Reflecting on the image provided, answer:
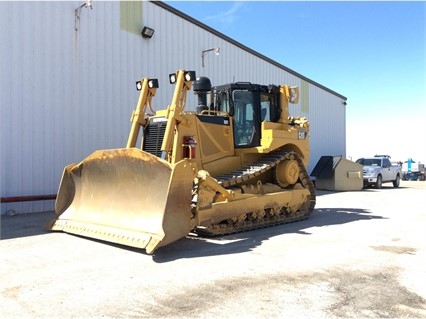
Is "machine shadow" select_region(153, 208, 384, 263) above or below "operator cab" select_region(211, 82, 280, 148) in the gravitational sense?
below

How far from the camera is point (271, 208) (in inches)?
330

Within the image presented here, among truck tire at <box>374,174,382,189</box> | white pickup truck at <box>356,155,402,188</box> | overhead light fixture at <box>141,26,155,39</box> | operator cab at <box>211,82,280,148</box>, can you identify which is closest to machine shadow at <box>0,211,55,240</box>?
operator cab at <box>211,82,280,148</box>

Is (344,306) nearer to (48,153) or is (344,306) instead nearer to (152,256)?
(152,256)

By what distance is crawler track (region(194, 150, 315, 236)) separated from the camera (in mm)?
7312

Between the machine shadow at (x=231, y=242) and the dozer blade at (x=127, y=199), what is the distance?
0.33m

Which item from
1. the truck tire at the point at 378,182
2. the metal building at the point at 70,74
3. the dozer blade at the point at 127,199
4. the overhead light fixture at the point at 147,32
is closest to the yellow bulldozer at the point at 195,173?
the dozer blade at the point at 127,199

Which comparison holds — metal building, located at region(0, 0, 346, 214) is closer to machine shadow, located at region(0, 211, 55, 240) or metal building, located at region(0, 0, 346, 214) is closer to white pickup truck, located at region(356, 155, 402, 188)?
machine shadow, located at region(0, 211, 55, 240)

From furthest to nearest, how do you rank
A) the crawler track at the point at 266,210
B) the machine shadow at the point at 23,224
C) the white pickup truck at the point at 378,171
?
the white pickup truck at the point at 378,171
the machine shadow at the point at 23,224
the crawler track at the point at 266,210

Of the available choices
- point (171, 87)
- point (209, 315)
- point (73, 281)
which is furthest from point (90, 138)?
point (209, 315)

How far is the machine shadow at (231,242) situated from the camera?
19.7ft

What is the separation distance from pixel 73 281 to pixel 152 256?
134cm

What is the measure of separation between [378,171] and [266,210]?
14.3 m

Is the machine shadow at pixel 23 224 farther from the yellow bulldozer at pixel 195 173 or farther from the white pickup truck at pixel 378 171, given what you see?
the white pickup truck at pixel 378 171

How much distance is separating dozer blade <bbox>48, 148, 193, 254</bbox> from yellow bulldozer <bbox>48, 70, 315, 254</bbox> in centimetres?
2
